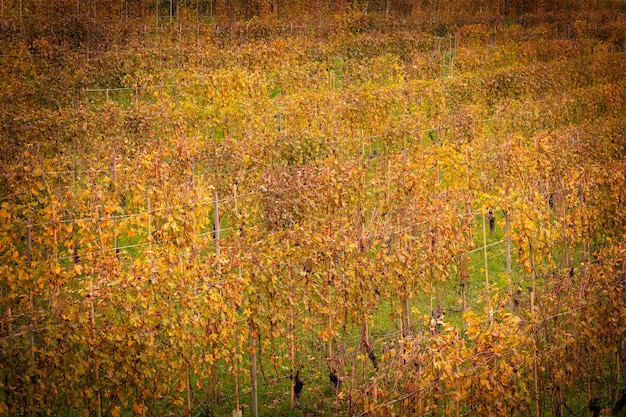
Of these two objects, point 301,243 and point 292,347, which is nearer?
point 301,243

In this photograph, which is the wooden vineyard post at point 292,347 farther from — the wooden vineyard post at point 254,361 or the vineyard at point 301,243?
the wooden vineyard post at point 254,361

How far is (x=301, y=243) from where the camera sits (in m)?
8.26

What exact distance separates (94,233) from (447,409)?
4429 mm

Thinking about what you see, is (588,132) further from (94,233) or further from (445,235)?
(94,233)

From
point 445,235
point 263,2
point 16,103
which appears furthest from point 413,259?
point 263,2

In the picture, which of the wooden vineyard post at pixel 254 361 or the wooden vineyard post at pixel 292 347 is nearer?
the wooden vineyard post at pixel 254 361

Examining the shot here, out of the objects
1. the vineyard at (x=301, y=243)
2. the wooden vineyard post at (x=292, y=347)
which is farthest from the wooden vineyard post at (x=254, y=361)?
the wooden vineyard post at (x=292, y=347)

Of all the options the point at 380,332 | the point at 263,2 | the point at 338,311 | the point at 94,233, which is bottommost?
the point at 380,332

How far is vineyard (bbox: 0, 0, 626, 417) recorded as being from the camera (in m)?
6.82

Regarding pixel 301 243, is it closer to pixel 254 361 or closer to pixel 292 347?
pixel 292 347

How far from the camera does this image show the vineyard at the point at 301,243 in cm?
682

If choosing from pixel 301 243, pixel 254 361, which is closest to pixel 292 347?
pixel 254 361

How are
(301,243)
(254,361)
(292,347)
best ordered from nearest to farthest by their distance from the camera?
(254,361)
(301,243)
(292,347)

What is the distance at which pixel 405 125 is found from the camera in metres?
15.4
